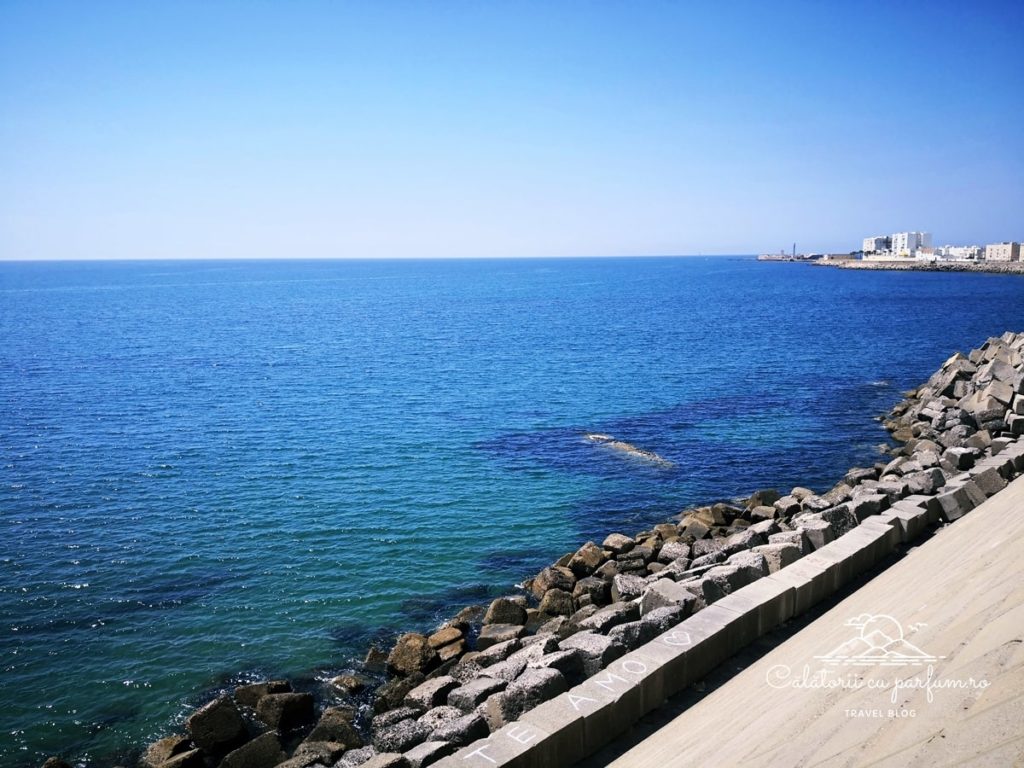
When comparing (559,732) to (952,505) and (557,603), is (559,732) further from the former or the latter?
(952,505)

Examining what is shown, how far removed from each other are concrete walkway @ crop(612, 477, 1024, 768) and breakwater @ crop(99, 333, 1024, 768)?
24.3 inches

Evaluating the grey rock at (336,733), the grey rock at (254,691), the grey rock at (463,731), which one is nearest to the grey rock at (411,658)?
the grey rock at (254,691)

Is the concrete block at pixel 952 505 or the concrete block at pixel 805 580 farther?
the concrete block at pixel 952 505

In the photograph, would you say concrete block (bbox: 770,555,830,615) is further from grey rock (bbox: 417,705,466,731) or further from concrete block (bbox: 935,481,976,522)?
grey rock (bbox: 417,705,466,731)

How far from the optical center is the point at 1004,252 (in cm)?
17950

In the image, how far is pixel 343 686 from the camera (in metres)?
13.3

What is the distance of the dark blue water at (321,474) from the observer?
1519cm

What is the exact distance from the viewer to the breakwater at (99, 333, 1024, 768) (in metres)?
8.75

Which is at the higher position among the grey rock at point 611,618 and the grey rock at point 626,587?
the grey rock at point 611,618

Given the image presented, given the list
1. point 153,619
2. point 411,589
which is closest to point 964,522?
point 411,589

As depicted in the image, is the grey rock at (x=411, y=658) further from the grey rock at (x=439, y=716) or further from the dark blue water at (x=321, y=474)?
the grey rock at (x=439, y=716)

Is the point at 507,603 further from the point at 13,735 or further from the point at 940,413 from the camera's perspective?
the point at 940,413

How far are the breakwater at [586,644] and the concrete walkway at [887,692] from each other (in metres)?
0.62

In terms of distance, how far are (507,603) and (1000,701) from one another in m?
9.02
